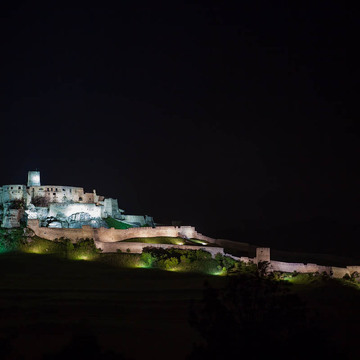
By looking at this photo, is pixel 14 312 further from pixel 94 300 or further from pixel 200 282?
pixel 200 282

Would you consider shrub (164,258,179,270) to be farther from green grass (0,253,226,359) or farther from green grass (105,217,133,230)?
green grass (105,217,133,230)

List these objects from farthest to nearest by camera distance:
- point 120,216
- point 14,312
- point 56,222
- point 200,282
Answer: point 120,216 → point 56,222 → point 200,282 → point 14,312

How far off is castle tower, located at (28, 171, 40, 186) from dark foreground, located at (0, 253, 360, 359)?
19.5 metres

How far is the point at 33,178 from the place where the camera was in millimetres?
59875

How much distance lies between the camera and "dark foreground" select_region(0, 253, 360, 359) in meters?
22.0

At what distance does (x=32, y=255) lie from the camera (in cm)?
4125

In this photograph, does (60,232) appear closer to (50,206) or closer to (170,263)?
(50,206)

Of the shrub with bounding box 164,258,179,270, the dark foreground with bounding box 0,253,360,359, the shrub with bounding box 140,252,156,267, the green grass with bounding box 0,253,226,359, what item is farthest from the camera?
the shrub with bounding box 140,252,156,267

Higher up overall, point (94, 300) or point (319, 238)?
point (319, 238)

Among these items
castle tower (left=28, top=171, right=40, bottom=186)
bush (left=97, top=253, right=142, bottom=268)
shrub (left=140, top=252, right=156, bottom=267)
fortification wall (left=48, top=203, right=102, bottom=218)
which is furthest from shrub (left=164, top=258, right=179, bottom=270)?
castle tower (left=28, top=171, right=40, bottom=186)

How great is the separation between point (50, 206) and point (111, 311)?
28.2m

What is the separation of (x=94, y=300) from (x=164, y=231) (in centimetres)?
Result: 2348

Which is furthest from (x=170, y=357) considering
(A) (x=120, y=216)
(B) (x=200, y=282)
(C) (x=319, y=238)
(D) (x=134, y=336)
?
(C) (x=319, y=238)

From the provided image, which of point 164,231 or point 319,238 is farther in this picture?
point 319,238
